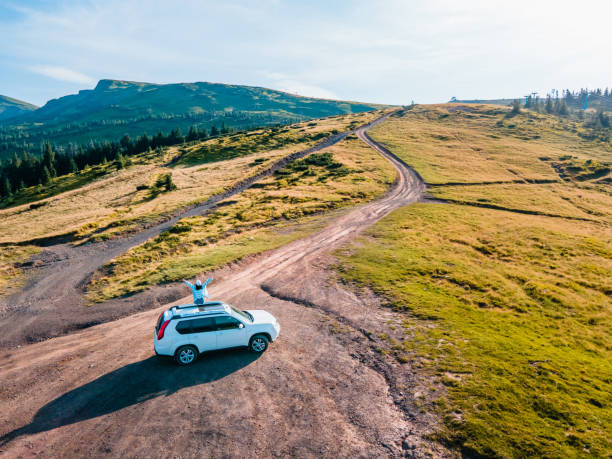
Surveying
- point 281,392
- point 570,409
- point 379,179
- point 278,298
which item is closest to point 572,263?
point 570,409

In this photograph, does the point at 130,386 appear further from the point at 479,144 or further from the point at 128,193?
the point at 479,144

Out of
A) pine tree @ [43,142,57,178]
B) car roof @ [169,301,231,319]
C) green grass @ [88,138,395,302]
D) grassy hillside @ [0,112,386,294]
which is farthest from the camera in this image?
pine tree @ [43,142,57,178]

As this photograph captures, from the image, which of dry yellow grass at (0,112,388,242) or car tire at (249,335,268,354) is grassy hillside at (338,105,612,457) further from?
dry yellow grass at (0,112,388,242)

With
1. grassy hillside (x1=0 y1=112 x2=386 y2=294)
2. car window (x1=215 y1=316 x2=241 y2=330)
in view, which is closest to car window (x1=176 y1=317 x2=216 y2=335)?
car window (x1=215 y1=316 x2=241 y2=330)

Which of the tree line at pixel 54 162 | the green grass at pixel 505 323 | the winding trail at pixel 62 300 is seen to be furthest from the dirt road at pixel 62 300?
the tree line at pixel 54 162

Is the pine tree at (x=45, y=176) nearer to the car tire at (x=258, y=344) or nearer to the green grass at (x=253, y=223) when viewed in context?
the green grass at (x=253, y=223)

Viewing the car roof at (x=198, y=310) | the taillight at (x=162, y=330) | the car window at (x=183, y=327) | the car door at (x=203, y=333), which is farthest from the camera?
the car roof at (x=198, y=310)

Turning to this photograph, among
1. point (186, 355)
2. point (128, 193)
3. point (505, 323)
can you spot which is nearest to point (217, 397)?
point (186, 355)
